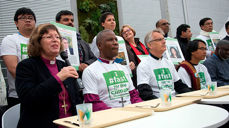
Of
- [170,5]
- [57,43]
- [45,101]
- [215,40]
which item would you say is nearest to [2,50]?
[57,43]

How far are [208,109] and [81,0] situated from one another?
7421 millimetres

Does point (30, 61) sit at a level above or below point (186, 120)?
above

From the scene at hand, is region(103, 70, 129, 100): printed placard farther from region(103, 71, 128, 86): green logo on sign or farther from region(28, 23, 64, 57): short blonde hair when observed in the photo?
region(28, 23, 64, 57): short blonde hair

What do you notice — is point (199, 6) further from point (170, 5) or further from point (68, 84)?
point (68, 84)

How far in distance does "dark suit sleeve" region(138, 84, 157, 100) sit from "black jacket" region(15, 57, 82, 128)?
1.19 m

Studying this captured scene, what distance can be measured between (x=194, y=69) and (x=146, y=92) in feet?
4.36

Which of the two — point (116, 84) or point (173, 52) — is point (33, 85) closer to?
point (116, 84)

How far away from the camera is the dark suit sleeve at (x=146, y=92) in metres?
2.75

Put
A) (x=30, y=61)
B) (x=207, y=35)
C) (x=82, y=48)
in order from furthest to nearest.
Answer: (x=207, y=35), (x=82, y=48), (x=30, y=61)

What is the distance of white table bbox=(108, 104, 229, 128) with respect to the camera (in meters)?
1.24

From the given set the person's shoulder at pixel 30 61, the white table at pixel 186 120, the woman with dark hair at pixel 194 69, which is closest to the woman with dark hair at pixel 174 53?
the woman with dark hair at pixel 194 69

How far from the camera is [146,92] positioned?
2.78 meters

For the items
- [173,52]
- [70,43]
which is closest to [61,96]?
[70,43]

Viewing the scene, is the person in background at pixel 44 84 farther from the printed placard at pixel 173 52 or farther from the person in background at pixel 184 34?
the person in background at pixel 184 34
